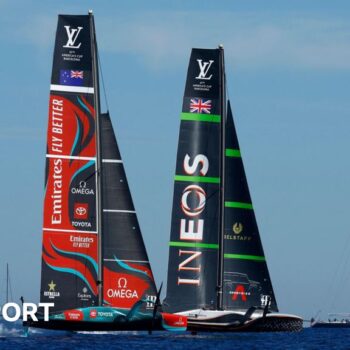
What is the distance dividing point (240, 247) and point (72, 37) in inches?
519

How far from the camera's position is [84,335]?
63.1m

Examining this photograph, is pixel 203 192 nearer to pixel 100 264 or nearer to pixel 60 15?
pixel 100 264

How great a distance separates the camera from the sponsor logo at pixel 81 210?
60469 mm

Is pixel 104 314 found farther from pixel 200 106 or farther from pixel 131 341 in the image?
pixel 200 106

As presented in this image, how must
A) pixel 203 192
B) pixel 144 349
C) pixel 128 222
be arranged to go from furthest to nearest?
pixel 203 192 < pixel 128 222 < pixel 144 349

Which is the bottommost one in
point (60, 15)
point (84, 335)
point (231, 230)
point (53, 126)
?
point (84, 335)

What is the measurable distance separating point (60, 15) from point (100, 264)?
10.7 m

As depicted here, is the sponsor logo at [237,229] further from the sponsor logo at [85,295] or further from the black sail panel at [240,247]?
the sponsor logo at [85,295]

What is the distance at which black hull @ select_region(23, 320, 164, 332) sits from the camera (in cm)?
5934

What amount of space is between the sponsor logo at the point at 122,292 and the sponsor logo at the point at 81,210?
139 inches

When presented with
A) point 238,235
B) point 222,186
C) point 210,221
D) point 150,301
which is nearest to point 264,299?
point 238,235

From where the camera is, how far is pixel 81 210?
2383 inches

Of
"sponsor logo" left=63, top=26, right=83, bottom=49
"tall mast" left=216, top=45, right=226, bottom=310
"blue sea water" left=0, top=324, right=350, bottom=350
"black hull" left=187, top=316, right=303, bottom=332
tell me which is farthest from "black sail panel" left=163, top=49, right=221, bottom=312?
"sponsor logo" left=63, top=26, right=83, bottom=49

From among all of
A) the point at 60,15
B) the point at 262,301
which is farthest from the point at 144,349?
the point at 60,15
